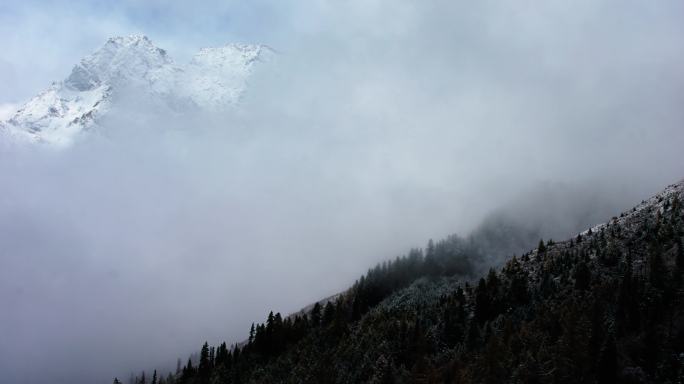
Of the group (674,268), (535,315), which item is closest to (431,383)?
(535,315)

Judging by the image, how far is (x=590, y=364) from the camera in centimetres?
13888

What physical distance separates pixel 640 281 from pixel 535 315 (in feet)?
100

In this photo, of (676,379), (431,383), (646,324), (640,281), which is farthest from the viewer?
(640,281)

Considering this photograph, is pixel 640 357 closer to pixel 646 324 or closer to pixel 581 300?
pixel 646 324

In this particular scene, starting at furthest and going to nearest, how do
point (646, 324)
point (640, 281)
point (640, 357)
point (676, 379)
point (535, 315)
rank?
point (535, 315)
point (640, 281)
point (646, 324)
point (640, 357)
point (676, 379)

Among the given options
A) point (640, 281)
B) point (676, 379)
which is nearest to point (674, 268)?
point (640, 281)

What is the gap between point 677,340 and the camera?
14375 cm

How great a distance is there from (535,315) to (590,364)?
56.7m

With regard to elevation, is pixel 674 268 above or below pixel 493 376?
above

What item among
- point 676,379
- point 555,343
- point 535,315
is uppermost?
point 535,315

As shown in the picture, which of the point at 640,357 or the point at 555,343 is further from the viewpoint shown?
the point at 555,343

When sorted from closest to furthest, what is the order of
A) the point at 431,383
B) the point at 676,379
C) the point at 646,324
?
the point at 676,379, the point at 646,324, the point at 431,383

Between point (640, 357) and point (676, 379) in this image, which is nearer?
point (676, 379)

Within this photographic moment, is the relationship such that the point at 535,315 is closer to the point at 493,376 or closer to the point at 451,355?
the point at 451,355
